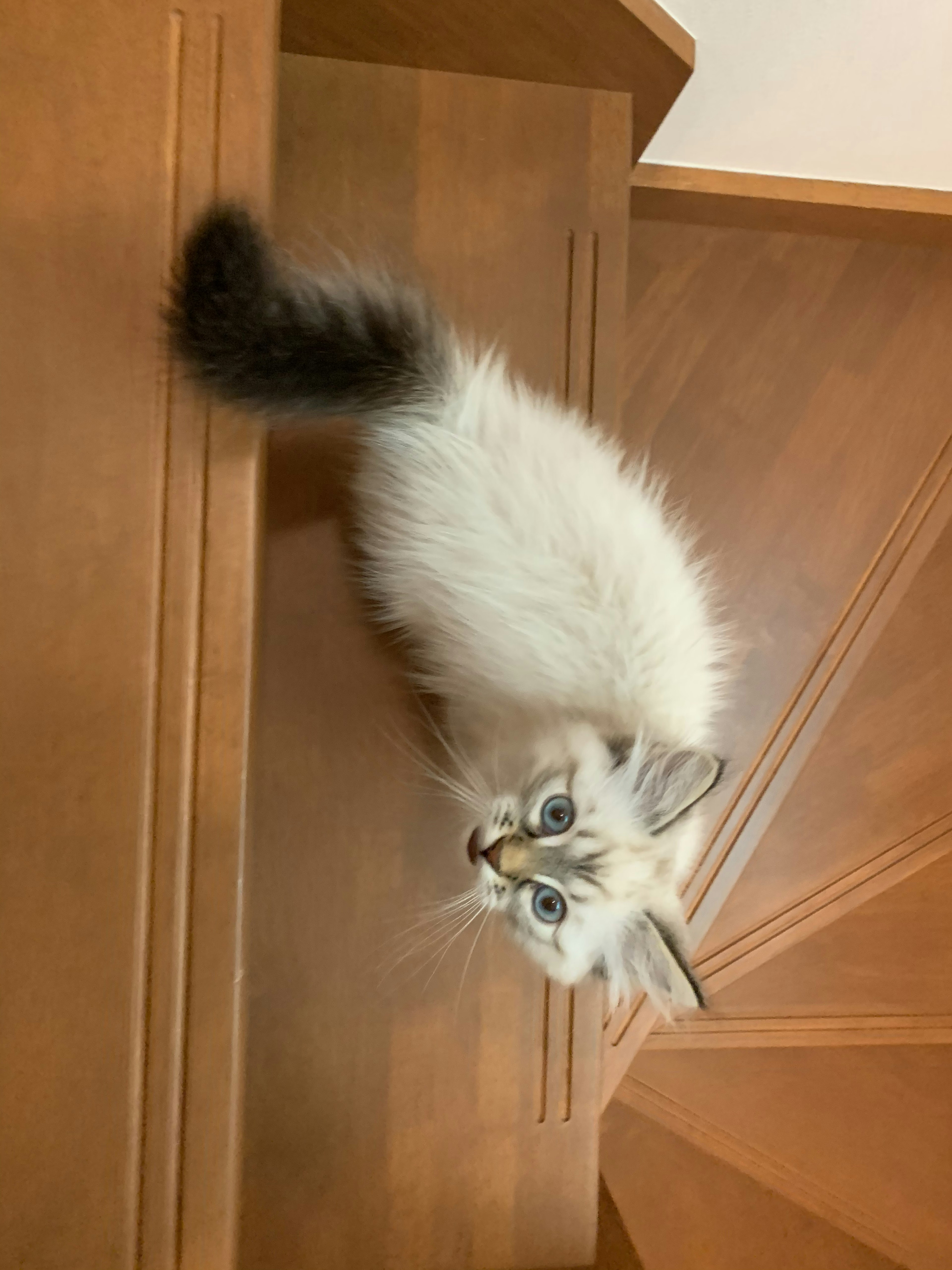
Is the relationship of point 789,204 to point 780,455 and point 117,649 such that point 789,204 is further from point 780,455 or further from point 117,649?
point 117,649

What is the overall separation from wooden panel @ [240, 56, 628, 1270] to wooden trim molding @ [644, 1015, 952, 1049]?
487mm

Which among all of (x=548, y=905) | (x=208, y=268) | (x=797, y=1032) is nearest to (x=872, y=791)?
(x=797, y=1032)

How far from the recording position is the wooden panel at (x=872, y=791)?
1.79 metres

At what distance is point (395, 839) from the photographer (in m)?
1.30

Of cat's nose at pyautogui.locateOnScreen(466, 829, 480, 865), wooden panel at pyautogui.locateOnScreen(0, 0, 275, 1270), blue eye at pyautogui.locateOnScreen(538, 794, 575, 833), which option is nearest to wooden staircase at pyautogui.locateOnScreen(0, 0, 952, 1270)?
wooden panel at pyautogui.locateOnScreen(0, 0, 275, 1270)

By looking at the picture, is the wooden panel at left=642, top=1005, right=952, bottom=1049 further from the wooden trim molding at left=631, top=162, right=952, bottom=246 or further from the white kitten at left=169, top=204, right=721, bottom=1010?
the wooden trim molding at left=631, top=162, right=952, bottom=246

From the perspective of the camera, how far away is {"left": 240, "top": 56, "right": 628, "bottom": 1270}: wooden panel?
1264 millimetres

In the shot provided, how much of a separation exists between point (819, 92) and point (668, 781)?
118 cm

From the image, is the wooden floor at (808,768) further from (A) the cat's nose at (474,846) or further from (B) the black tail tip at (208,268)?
(B) the black tail tip at (208,268)

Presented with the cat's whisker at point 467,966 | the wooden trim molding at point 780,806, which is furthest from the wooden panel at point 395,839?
the wooden trim molding at point 780,806

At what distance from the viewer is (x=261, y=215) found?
0.83 metres

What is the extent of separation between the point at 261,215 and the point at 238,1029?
798 millimetres

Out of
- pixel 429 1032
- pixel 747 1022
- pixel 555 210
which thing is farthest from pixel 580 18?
pixel 747 1022

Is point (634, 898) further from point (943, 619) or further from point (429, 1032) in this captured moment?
point (943, 619)
